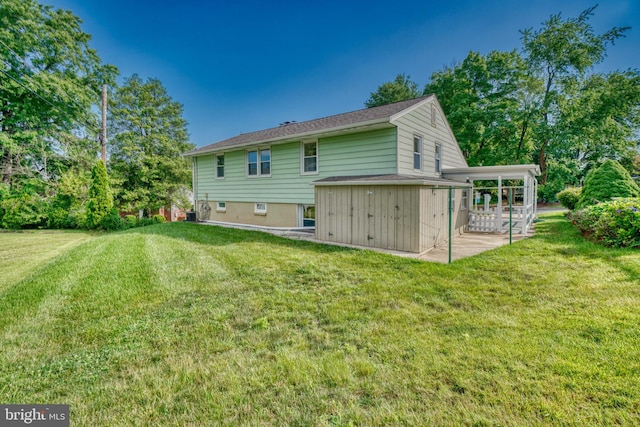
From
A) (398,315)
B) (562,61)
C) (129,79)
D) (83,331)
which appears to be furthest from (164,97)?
(562,61)

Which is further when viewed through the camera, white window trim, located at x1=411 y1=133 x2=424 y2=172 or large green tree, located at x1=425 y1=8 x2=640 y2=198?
large green tree, located at x1=425 y1=8 x2=640 y2=198

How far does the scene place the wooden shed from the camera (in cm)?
718

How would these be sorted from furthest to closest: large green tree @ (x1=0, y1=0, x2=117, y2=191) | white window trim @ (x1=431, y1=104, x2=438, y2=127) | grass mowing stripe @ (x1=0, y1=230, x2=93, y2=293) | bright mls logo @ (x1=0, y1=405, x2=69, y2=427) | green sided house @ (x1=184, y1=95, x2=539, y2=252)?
1. large green tree @ (x1=0, y1=0, x2=117, y2=191)
2. white window trim @ (x1=431, y1=104, x2=438, y2=127)
3. green sided house @ (x1=184, y1=95, x2=539, y2=252)
4. grass mowing stripe @ (x1=0, y1=230, x2=93, y2=293)
5. bright mls logo @ (x1=0, y1=405, x2=69, y2=427)

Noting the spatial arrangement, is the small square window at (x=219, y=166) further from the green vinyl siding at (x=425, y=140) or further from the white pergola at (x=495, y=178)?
the white pergola at (x=495, y=178)

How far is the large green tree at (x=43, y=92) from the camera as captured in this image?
52.2ft

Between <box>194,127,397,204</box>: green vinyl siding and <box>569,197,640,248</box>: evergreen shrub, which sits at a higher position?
<box>194,127,397,204</box>: green vinyl siding

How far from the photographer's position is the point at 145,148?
22859mm

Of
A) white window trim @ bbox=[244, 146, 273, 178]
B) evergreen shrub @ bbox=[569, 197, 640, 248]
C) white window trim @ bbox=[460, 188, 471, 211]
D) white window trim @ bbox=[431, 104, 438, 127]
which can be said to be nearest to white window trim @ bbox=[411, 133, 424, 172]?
white window trim @ bbox=[431, 104, 438, 127]

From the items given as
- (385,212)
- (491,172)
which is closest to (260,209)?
(385,212)

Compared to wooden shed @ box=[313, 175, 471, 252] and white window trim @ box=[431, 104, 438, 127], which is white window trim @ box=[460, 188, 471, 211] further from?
white window trim @ box=[431, 104, 438, 127]

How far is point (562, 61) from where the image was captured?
73.6 ft

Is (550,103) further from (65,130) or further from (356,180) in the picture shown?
(65,130)

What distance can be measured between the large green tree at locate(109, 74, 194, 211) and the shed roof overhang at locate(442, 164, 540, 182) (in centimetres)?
2056

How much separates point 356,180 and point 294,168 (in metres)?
4.14
